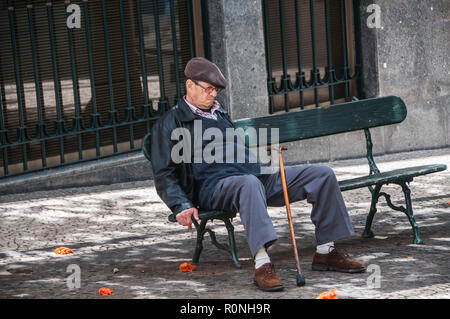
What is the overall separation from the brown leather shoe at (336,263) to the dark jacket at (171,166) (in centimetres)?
88

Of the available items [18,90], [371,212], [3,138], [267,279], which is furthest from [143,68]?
[267,279]

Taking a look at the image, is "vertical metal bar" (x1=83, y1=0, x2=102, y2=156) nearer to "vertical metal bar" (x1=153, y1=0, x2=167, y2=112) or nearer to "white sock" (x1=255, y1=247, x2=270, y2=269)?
"vertical metal bar" (x1=153, y1=0, x2=167, y2=112)

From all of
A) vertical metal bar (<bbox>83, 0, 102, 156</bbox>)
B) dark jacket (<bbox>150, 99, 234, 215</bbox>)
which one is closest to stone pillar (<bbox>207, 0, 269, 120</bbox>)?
vertical metal bar (<bbox>83, 0, 102, 156</bbox>)

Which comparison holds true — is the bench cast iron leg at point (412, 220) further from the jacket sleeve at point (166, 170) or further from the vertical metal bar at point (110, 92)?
the vertical metal bar at point (110, 92)

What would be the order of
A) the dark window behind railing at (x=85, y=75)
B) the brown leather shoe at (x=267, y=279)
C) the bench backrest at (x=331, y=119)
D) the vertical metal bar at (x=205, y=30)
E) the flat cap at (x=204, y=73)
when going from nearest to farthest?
the brown leather shoe at (x=267, y=279) < the flat cap at (x=204, y=73) < the bench backrest at (x=331, y=119) < the dark window behind railing at (x=85, y=75) < the vertical metal bar at (x=205, y=30)

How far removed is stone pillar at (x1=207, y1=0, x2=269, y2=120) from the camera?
361 inches

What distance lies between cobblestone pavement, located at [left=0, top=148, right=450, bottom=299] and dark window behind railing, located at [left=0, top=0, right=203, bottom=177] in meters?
0.63

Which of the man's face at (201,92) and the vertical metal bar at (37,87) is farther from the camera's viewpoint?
the vertical metal bar at (37,87)

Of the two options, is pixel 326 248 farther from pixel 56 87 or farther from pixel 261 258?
pixel 56 87

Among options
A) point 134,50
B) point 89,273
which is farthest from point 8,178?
point 89,273

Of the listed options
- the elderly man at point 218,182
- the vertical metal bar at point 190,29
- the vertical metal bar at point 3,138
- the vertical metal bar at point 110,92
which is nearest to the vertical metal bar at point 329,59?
the vertical metal bar at point 190,29

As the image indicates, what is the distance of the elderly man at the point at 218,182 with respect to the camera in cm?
521

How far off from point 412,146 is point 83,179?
4.10 m

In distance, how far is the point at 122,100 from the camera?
361 inches
